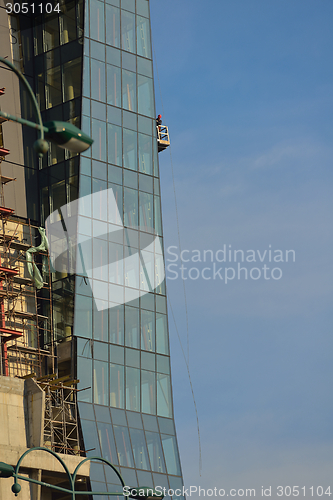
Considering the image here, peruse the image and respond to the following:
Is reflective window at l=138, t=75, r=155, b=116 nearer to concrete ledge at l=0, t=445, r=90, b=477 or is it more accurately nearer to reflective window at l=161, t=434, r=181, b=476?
reflective window at l=161, t=434, r=181, b=476

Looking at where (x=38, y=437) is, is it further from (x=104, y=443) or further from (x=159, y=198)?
(x=159, y=198)

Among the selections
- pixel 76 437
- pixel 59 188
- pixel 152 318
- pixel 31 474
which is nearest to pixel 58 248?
pixel 59 188

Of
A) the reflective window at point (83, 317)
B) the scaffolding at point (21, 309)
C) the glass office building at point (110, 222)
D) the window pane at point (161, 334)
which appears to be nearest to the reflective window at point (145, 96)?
the glass office building at point (110, 222)

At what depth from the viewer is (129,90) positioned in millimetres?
61281

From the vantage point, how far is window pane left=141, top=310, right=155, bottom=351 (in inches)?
2211

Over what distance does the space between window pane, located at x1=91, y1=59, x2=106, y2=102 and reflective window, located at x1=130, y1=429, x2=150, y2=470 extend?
23.9 meters

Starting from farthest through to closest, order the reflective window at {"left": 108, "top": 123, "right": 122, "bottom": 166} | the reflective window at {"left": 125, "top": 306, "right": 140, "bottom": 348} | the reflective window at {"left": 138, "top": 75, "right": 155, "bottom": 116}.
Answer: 1. the reflective window at {"left": 138, "top": 75, "right": 155, "bottom": 116}
2. the reflective window at {"left": 108, "top": 123, "right": 122, "bottom": 166}
3. the reflective window at {"left": 125, "top": 306, "right": 140, "bottom": 348}

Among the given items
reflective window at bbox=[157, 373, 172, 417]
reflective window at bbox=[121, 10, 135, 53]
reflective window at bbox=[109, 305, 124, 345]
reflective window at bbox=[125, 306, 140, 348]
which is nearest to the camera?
reflective window at bbox=[109, 305, 124, 345]

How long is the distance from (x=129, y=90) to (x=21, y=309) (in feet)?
61.4

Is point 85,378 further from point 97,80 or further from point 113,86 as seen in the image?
point 113,86

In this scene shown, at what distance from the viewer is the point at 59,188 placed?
57.8 m

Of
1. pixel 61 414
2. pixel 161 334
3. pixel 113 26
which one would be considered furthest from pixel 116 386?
pixel 113 26

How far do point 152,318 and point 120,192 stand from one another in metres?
9.32

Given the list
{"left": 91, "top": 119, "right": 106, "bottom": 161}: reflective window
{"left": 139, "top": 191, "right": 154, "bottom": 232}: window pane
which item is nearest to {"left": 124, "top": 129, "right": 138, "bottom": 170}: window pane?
{"left": 91, "top": 119, "right": 106, "bottom": 161}: reflective window
